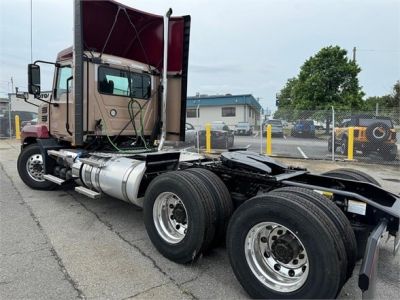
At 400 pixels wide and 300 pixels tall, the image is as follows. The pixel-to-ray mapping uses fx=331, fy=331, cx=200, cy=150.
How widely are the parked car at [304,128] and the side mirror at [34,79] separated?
11.9m

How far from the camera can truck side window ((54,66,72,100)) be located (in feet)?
19.4

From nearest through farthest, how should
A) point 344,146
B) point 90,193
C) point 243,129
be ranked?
1. point 90,193
2. point 344,146
3. point 243,129

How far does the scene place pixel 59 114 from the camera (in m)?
6.14

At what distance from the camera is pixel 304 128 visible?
53.5ft

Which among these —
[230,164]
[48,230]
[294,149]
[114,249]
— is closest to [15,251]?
[48,230]

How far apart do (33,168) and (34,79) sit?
1.95 m

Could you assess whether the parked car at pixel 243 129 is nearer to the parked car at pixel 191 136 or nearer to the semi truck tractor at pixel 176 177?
the parked car at pixel 191 136

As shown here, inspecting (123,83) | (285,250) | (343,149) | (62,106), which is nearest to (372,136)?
(343,149)

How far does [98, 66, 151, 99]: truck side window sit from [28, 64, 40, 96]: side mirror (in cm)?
121

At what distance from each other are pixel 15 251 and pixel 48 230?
26.9 inches

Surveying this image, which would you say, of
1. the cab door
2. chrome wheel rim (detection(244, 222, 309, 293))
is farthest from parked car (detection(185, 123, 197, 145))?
chrome wheel rim (detection(244, 222, 309, 293))

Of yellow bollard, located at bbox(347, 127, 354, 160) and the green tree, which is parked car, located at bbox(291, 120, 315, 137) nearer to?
yellow bollard, located at bbox(347, 127, 354, 160)

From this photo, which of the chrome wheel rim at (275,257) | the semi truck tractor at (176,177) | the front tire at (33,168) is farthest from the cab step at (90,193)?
the chrome wheel rim at (275,257)

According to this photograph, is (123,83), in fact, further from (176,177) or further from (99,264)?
(99,264)
